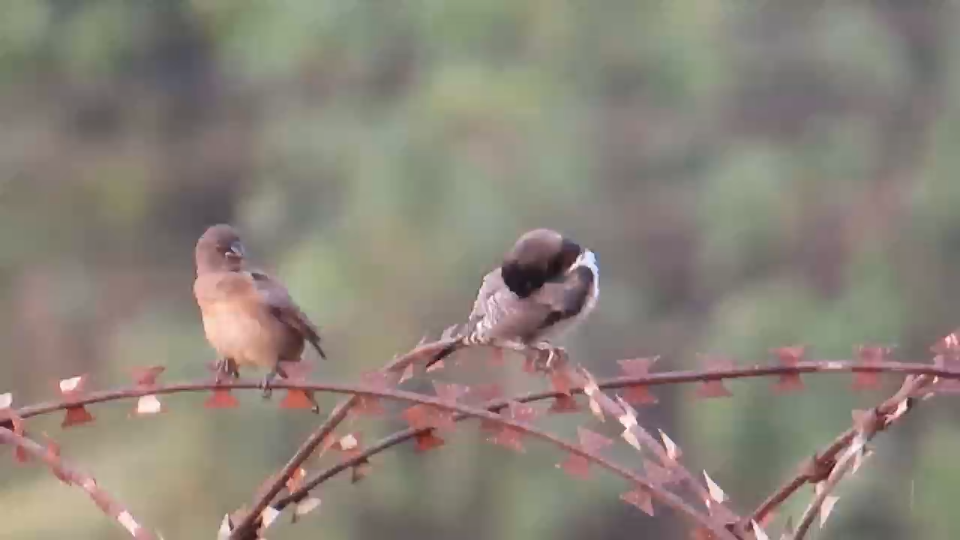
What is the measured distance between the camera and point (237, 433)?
1329 millimetres

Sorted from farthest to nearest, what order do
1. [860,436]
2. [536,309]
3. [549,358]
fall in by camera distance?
[536,309]
[549,358]
[860,436]

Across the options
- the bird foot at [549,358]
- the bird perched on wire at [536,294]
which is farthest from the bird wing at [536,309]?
the bird foot at [549,358]

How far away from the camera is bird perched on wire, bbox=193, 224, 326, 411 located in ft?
3.10

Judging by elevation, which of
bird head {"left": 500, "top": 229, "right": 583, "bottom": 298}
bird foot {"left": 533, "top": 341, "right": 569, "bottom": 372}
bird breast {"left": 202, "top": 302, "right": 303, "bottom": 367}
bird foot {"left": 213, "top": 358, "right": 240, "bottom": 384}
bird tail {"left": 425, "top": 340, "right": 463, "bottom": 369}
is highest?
bird head {"left": 500, "top": 229, "right": 583, "bottom": 298}

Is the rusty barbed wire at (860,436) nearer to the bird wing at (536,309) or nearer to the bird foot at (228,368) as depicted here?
the bird wing at (536,309)

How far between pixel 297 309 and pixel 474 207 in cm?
43

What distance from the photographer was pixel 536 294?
907mm

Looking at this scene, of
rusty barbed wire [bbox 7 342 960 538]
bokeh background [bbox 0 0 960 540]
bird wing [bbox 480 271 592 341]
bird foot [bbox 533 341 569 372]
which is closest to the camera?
rusty barbed wire [bbox 7 342 960 538]

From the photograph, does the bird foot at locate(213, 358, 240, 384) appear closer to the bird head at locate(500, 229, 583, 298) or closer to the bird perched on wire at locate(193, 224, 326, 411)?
the bird perched on wire at locate(193, 224, 326, 411)

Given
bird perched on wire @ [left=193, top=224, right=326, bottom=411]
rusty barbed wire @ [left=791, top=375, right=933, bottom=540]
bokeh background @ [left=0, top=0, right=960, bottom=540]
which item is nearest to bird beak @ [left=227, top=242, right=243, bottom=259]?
bird perched on wire @ [left=193, top=224, right=326, bottom=411]

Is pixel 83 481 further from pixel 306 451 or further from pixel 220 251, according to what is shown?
pixel 220 251

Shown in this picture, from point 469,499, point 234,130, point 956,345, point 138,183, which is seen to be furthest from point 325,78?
point 956,345

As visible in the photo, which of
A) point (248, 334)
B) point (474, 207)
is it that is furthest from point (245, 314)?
point (474, 207)

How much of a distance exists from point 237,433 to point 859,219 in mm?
749
